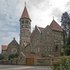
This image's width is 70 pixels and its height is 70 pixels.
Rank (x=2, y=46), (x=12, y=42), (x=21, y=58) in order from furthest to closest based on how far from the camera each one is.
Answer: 1. (x=2, y=46)
2. (x=12, y=42)
3. (x=21, y=58)

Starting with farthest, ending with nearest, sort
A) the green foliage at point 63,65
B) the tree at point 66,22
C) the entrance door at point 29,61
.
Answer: the tree at point 66,22 < the entrance door at point 29,61 < the green foliage at point 63,65

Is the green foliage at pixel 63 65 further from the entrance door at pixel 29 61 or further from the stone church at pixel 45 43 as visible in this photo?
the stone church at pixel 45 43

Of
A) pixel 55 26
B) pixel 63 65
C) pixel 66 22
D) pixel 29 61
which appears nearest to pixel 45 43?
pixel 55 26

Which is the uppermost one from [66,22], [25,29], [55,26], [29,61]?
[25,29]

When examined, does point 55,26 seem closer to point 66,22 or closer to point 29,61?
point 66,22

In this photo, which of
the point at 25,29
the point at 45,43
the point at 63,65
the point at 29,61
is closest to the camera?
the point at 63,65

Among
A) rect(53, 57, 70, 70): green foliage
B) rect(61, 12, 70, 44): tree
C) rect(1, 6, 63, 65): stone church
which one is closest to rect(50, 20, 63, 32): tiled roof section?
rect(1, 6, 63, 65): stone church

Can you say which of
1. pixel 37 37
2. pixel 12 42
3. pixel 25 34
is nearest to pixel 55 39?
pixel 37 37

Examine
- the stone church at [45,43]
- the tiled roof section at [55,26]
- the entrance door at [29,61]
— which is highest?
the tiled roof section at [55,26]

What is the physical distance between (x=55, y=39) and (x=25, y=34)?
759 inches

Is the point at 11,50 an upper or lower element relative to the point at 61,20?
lower

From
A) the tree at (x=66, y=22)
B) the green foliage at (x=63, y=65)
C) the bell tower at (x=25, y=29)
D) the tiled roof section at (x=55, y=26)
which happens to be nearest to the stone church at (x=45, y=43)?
the tiled roof section at (x=55, y=26)

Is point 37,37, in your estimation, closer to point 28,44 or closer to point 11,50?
point 28,44

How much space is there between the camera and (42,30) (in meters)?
69.8
